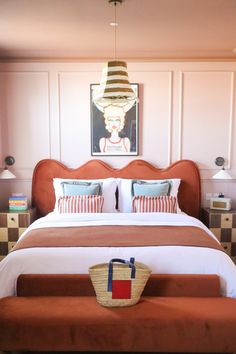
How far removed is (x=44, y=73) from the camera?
4.16m

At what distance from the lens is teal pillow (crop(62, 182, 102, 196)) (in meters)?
3.77

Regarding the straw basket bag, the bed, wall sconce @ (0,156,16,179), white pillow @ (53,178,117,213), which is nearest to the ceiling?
wall sconce @ (0,156,16,179)

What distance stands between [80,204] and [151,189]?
32.1 inches

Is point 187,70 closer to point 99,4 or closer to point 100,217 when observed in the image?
point 99,4

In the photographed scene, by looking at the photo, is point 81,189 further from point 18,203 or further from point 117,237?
point 117,237

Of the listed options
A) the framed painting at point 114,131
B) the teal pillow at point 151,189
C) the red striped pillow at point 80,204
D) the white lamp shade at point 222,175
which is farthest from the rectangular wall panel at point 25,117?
the white lamp shade at point 222,175

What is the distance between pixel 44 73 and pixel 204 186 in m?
2.43

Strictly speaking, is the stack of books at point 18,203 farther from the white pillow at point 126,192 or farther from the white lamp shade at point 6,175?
the white pillow at point 126,192

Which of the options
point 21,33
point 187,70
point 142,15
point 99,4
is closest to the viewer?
point 99,4

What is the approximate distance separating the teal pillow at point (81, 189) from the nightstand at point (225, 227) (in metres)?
1.34

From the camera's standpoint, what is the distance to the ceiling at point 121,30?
8.57 ft

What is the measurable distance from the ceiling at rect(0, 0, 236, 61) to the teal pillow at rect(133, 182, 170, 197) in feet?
5.08

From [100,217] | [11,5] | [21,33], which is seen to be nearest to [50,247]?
[100,217]

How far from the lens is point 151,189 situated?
12.5 ft
